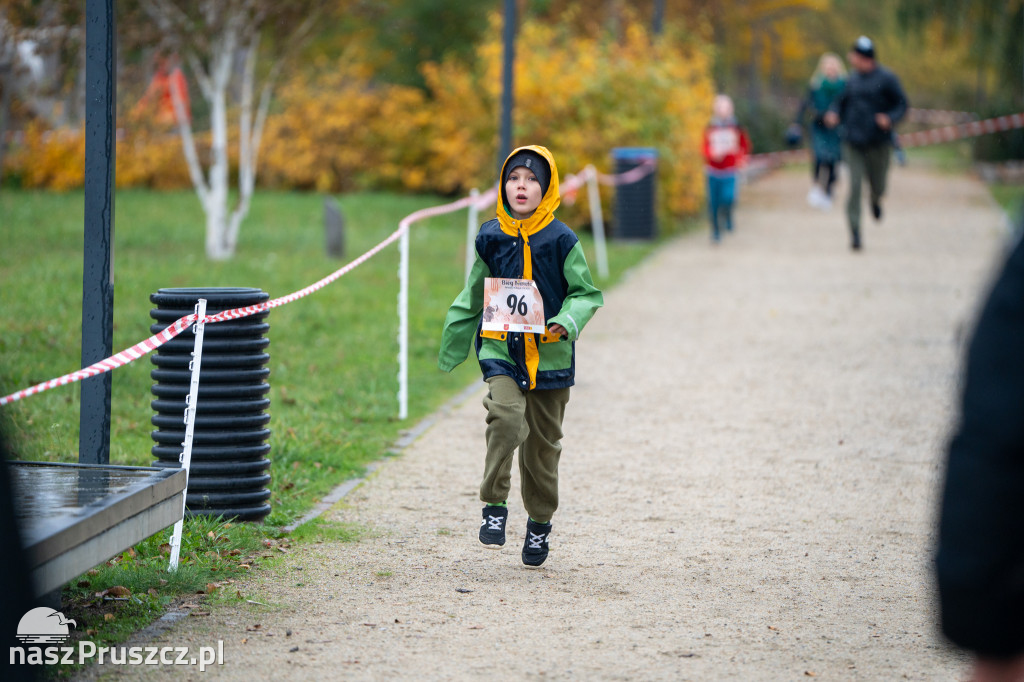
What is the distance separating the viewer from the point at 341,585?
16.9 ft

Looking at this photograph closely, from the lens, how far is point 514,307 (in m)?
5.21

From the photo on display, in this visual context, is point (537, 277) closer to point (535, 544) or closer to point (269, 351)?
point (535, 544)

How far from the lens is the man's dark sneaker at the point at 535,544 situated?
5.42 metres

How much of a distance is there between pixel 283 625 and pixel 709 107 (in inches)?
781

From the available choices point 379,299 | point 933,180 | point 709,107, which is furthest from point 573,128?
point 933,180

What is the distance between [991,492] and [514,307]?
3488 mm

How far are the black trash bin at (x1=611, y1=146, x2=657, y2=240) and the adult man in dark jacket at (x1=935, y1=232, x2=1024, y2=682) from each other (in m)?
17.2

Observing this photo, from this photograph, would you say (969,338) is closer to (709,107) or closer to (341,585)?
(341,585)

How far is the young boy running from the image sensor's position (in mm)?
5203

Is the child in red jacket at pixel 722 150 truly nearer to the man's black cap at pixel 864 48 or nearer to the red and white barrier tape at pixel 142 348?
the man's black cap at pixel 864 48

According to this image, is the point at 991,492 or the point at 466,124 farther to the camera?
the point at 466,124

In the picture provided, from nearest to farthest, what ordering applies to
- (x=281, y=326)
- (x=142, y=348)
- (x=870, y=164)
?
(x=142, y=348) → (x=281, y=326) → (x=870, y=164)

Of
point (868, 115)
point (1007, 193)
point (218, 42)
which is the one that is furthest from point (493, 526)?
point (1007, 193)

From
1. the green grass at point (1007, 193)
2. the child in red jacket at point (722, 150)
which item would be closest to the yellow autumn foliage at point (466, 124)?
the child in red jacket at point (722, 150)
